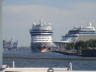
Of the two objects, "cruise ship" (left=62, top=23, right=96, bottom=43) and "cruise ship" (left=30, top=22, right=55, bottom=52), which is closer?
"cruise ship" (left=62, top=23, right=96, bottom=43)

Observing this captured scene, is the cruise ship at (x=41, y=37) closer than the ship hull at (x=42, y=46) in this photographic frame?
No

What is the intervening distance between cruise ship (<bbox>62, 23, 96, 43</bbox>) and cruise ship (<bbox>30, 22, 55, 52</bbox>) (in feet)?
12.0

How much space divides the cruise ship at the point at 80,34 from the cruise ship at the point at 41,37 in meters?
3.66

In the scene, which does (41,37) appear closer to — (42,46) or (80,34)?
(42,46)

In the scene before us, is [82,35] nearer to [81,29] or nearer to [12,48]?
[81,29]

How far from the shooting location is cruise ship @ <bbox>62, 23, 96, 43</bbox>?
90.4 metres

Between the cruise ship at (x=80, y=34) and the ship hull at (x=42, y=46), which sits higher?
the cruise ship at (x=80, y=34)

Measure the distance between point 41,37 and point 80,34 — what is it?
8.60m

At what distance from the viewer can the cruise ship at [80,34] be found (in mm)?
90375

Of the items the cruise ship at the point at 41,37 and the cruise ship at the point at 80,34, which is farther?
the cruise ship at the point at 41,37

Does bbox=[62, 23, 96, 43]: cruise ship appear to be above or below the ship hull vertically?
above

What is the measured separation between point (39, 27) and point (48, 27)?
2.13 metres

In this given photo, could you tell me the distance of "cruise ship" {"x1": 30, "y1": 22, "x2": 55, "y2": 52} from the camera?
9444 centimetres

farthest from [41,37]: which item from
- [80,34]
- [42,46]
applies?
[80,34]
